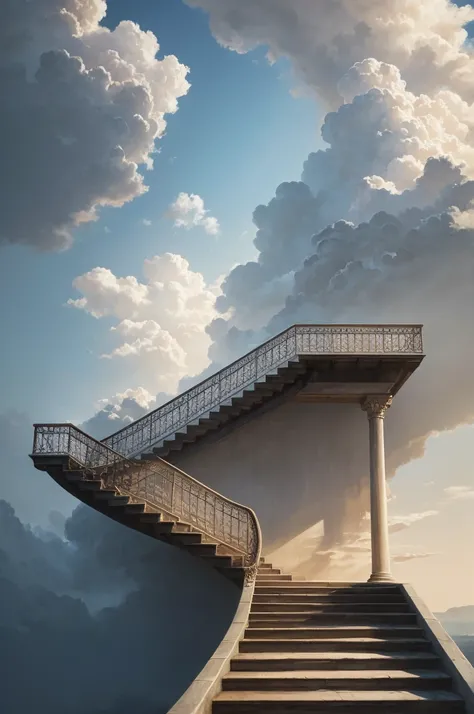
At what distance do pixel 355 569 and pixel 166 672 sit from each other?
5.60m

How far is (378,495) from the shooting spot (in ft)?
51.0

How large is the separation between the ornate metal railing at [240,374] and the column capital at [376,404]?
1.10 m

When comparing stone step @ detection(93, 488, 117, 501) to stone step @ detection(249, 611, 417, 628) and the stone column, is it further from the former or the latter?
the stone column

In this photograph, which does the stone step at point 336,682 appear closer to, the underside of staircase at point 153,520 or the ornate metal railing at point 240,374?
the underside of staircase at point 153,520

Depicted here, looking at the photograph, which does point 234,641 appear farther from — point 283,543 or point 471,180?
point 471,180

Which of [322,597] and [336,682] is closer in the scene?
[336,682]

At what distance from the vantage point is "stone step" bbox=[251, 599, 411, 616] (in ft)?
38.4

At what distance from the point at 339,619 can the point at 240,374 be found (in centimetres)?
642

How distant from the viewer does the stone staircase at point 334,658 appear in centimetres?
834

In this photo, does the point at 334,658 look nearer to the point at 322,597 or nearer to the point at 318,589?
the point at 322,597

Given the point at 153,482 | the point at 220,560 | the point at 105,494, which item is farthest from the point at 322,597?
the point at 105,494

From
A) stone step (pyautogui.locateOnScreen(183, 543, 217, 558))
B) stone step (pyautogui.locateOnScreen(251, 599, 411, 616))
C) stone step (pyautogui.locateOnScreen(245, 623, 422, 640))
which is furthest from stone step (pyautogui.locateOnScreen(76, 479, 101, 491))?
stone step (pyautogui.locateOnScreen(245, 623, 422, 640))

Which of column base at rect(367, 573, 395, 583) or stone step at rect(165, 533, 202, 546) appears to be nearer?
stone step at rect(165, 533, 202, 546)

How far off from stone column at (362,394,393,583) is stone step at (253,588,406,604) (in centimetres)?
257
